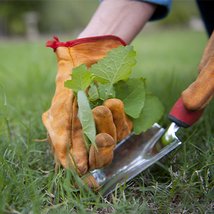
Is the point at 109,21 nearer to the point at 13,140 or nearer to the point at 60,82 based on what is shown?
the point at 60,82

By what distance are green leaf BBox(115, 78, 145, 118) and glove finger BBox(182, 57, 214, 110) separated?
131 mm

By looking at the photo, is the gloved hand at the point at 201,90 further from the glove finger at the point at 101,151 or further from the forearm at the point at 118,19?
the forearm at the point at 118,19

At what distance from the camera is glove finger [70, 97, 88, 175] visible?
3.59 ft

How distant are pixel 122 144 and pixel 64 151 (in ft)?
0.80

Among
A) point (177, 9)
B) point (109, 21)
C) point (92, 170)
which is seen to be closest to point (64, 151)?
point (92, 170)

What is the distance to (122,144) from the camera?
1.31 metres

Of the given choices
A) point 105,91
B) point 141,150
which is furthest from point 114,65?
point 141,150

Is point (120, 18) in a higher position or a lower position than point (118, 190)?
higher

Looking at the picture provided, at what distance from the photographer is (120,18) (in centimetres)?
140

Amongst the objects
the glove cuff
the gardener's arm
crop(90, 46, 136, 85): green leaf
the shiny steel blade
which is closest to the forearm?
the gardener's arm

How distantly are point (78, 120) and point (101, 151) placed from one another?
12 centimetres

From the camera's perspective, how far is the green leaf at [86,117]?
3.46 feet

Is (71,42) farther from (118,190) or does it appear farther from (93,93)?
(118,190)

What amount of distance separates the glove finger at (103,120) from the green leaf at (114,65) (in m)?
0.12
